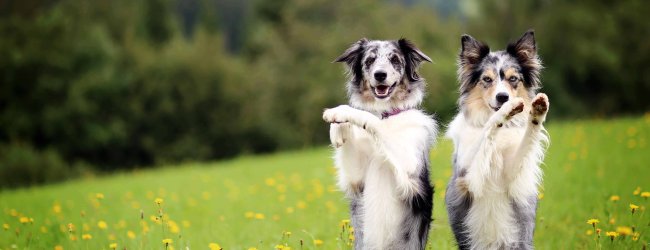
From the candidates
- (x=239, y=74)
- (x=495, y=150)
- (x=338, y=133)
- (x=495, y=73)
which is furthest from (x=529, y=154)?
(x=239, y=74)

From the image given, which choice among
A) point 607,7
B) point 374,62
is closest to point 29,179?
point 374,62

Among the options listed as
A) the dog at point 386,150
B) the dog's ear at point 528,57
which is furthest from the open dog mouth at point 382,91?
the dog's ear at point 528,57

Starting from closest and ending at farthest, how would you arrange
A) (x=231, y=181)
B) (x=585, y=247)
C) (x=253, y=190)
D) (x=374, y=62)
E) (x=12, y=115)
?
(x=374, y=62), (x=585, y=247), (x=253, y=190), (x=231, y=181), (x=12, y=115)

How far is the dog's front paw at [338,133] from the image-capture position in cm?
411

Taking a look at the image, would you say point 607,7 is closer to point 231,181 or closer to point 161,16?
point 231,181

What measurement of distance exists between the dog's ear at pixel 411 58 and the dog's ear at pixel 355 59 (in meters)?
0.33

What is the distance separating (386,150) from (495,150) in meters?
0.78

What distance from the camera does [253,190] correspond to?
1236 centimetres

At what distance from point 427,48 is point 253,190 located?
75.8 feet

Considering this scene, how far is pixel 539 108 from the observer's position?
376cm

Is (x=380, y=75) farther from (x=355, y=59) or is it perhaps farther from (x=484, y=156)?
(x=484, y=156)

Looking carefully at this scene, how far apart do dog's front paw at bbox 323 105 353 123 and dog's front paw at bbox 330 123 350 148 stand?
11 centimetres

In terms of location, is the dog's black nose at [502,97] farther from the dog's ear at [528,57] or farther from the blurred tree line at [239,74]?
the blurred tree line at [239,74]

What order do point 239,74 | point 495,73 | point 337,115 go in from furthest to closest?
1. point 239,74
2. point 495,73
3. point 337,115
